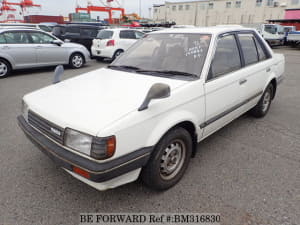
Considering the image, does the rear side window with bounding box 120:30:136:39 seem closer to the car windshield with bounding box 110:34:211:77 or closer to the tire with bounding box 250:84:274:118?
the car windshield with bounding box 110:34:211:77

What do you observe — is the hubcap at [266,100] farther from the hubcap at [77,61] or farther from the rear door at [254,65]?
the hubcap at [77,61]

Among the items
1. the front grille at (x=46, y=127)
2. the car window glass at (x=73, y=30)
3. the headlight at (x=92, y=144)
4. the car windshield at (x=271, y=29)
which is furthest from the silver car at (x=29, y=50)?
the car windshield at (x=271, y=29)

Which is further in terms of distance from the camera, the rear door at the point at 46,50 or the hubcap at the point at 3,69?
the rear door at the point at 46,50

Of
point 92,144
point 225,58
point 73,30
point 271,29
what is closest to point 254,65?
point 225,58

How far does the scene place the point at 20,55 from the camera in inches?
306

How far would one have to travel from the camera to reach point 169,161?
2.42 meters

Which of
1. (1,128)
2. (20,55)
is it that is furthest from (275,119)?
(20,55)

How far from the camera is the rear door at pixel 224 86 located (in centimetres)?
268

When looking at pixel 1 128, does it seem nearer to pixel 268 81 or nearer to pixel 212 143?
pixel 212 143

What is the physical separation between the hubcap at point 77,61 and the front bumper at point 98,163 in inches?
314

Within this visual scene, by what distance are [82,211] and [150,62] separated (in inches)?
76.9

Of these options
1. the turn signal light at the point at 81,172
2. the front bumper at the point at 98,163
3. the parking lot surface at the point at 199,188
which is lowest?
the parking lot surface at the point at 199,188

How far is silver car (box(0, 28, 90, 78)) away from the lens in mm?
7543

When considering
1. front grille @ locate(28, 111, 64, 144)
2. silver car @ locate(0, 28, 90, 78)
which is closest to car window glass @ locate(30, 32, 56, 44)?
silver car @ locate(0, 28, 90, 78)
